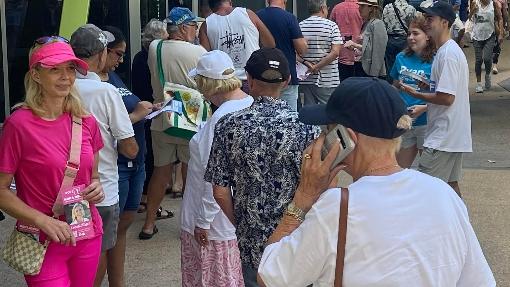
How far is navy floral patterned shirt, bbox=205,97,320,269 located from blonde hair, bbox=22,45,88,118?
0.64 metres

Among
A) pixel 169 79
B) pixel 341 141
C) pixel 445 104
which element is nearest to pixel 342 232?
pixel 341 141

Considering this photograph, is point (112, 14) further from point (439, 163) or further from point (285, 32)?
point (439, 163)

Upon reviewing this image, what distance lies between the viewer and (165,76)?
22.4ft

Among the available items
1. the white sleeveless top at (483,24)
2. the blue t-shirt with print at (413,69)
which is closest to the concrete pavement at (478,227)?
the blue t-shirt with print at (413,69)

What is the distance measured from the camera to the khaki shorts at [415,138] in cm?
659

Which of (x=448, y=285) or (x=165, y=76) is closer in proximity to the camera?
(x=448, y=285)

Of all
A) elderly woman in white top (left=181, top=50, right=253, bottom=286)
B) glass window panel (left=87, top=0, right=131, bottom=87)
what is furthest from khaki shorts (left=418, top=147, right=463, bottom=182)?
glass window panel (left=87, top=0, right=131, bottom=87)

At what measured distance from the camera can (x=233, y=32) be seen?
304 inches

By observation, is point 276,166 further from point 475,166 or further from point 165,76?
point 475,166

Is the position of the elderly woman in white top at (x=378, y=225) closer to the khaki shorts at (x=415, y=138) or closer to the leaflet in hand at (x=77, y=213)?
the leaflet in hand at (x=77, y=213)

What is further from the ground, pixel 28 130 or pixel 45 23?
pixel 28 130

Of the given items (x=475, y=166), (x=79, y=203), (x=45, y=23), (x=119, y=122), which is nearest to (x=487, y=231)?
(x=475, y=166)

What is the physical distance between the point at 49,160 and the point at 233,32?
4.22 m

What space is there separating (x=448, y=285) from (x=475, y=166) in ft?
24.2
